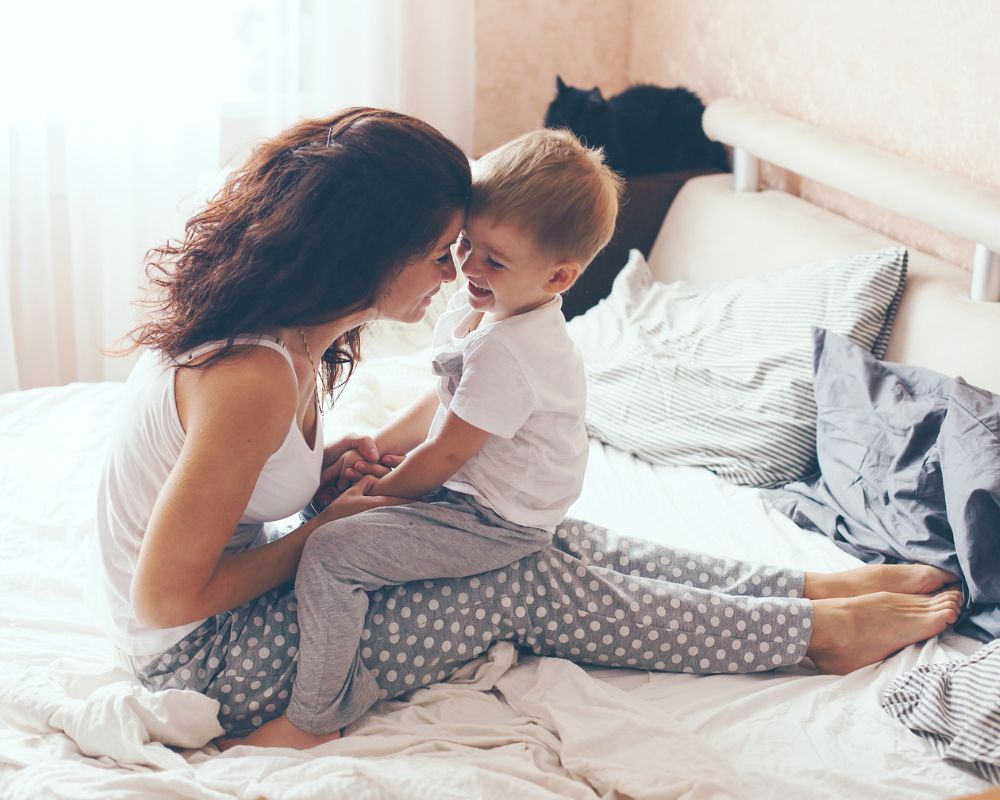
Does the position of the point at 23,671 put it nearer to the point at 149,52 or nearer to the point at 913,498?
the point at 913,498

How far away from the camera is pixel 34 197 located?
2746 millimetres

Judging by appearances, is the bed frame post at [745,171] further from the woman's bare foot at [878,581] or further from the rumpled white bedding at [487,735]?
the rumpled white bedding at [487,735]

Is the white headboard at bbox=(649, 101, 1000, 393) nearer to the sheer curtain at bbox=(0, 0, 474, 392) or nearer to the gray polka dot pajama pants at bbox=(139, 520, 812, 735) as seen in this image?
the gray polka dot pajama pants at bbox=(139, 520, 812, 735)

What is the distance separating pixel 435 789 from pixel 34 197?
216cm

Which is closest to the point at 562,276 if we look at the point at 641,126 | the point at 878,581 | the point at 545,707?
the point at 545,707

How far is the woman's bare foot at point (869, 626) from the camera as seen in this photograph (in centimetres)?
145

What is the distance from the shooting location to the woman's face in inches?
A: 50.8

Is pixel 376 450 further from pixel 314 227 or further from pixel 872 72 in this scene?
pixel 872 72

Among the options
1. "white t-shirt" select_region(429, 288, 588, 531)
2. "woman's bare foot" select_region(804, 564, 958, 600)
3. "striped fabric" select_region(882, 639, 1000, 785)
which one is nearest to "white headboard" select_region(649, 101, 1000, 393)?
"woman's bare foot" select_region(804, 564, 958, 600)

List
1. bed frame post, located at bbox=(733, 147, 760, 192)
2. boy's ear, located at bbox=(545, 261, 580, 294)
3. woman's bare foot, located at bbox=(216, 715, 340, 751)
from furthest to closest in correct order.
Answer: bed frame post, located at bbox=(733, 147, 760, 192) < boy's ear, located at bbox=(545, 261, 580, 294) < woman's bare foot, located at bbox=(216, 715, 340, 751)

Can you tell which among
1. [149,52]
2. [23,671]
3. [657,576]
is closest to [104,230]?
[149,52]

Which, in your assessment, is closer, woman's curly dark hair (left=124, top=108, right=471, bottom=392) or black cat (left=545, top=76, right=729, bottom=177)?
woman's curly dark hair (left=124, top=108, right=471, bottom=392)

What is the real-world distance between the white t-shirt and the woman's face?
4.0 inches

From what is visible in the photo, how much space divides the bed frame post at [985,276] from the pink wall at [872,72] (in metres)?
0.19
